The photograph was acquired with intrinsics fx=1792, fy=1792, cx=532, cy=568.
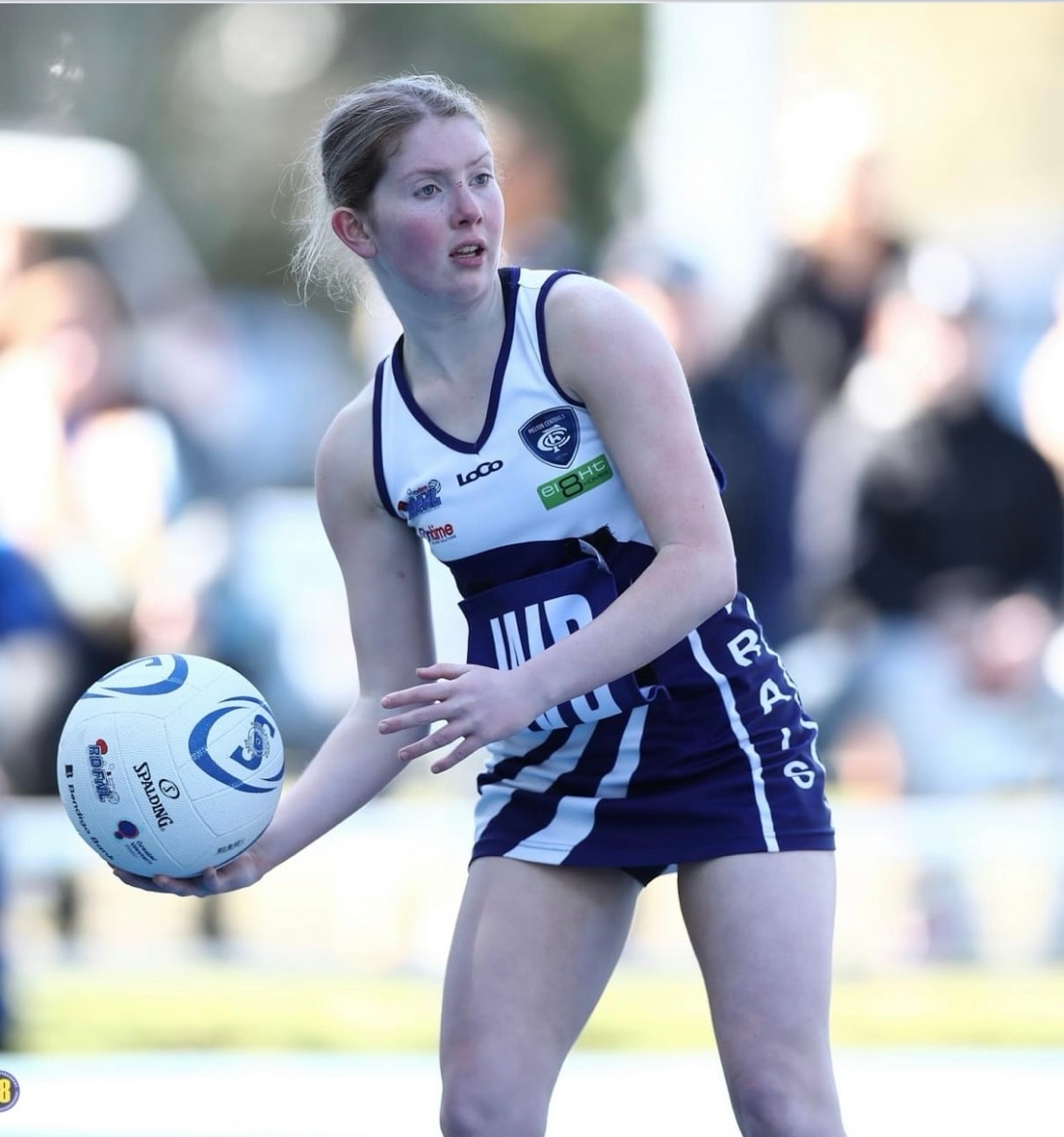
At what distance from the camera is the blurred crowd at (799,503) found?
5895 mm

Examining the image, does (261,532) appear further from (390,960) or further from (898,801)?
(898,801)

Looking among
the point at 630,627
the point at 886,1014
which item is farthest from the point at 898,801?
the point at 630,627

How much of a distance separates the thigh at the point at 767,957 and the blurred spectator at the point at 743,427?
302cm

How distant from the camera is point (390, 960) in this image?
588 cm

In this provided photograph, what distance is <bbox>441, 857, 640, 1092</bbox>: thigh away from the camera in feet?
8.98

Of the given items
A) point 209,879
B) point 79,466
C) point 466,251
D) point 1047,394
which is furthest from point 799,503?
point 209,879

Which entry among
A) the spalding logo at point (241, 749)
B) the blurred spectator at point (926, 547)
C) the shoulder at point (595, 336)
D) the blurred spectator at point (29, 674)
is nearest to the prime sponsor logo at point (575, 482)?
the shoulder at point (595, 336)

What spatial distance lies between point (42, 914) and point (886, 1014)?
2.73m

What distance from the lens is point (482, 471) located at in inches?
109

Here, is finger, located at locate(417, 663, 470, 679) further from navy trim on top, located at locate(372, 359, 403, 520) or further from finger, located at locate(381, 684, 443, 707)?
navy trim on top, located at locate(372, 359, 403, 520)

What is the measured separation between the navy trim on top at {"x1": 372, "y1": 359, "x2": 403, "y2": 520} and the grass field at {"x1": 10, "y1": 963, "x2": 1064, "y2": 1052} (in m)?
2.93

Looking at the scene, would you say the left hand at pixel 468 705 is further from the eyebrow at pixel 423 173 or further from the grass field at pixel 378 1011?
the grass field at pixel 378 1011

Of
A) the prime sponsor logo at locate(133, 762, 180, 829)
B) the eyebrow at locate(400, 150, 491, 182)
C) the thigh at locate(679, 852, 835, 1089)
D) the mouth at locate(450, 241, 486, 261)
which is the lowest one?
the thigh at locate(679, 852, 835, 1089)

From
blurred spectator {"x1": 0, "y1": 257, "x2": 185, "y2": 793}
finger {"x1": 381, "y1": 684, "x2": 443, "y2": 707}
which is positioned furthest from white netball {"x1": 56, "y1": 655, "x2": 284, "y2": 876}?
blurred spectator {"x1": 0, "y1": 257, "x2": 185, "y2": 793}
